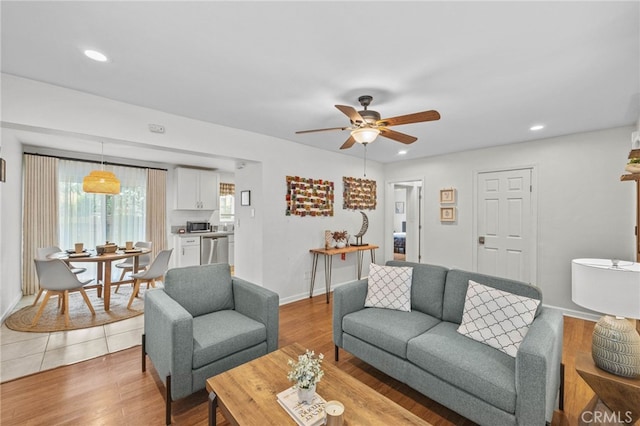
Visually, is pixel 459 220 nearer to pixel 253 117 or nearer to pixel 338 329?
pixel 338 329

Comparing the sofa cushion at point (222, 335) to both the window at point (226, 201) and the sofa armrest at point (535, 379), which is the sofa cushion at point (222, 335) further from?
the window at point (226, 201)

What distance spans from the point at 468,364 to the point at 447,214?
3526 millimetres

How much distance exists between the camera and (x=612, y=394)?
1.46 metres

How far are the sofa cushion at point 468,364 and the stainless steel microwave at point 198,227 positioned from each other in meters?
5.46

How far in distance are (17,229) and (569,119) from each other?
736cm

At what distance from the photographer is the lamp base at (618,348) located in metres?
1.43

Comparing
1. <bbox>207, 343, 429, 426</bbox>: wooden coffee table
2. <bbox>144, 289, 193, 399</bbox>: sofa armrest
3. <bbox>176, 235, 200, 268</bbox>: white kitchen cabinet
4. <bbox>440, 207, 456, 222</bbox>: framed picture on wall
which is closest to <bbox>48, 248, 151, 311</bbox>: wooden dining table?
<bbox>176, 235, 200, 268</bbox>: white kitchen cabinet

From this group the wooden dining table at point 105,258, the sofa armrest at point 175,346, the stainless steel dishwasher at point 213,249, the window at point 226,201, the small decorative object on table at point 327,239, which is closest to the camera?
the sofa armrest at point 175,346

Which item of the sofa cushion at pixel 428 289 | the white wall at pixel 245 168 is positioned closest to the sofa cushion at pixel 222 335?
the sofa cushion at pixel 428 289

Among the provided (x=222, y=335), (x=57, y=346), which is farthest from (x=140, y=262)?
(x=222, y=335)

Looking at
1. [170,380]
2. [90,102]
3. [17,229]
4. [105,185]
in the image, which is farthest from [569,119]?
[17,229]

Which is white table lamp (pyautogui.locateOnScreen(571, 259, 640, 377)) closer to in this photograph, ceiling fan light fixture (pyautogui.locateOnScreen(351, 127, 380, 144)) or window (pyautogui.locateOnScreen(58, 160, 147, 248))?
ceiling fan light fixture (pyautogui.locateOnScreen(351, 127, 380, 144))

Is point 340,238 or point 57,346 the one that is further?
point 340,238

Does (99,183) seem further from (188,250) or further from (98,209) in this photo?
(188,250)
